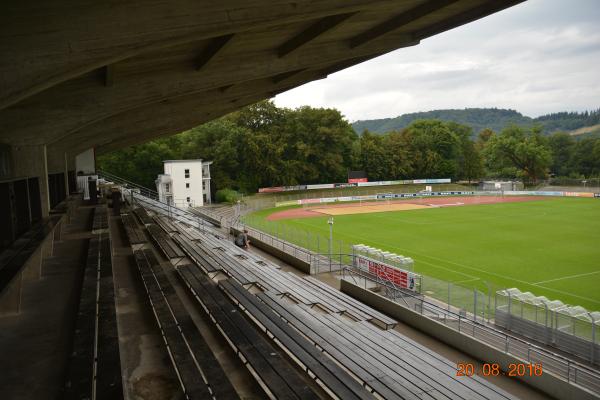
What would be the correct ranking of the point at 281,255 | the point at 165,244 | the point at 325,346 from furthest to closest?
the point at 281,255 < the point at 165,244 < the point at 325,346

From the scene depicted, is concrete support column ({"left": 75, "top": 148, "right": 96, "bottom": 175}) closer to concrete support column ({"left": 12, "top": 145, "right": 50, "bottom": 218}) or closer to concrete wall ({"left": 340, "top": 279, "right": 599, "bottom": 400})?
concrete support column ({"left": 12, "top": 145, "right": 50, "bottom": 218})

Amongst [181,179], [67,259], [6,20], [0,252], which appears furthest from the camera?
[181,179]

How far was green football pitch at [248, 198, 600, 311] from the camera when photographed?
21359 mm

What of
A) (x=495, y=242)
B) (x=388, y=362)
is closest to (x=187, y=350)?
(x=388, y=362)

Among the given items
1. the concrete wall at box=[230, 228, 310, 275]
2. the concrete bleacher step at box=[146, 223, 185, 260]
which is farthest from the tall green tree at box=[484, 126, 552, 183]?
the concrete bleacher step at box=[146, 223, 185, 260]

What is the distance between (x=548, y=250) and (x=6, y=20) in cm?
3220

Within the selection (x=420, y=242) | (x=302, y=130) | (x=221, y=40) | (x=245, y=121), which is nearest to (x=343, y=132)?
(x=302, y=130)

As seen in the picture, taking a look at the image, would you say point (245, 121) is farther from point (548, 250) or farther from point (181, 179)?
point (548, 250)

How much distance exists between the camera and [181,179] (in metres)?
52.8

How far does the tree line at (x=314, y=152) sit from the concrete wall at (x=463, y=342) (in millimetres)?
52496

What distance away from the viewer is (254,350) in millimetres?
6680
